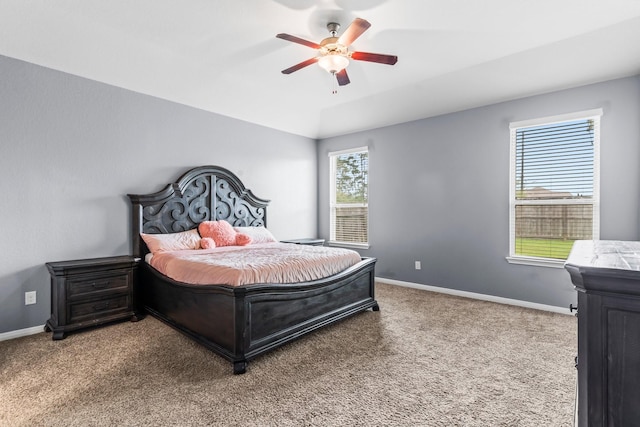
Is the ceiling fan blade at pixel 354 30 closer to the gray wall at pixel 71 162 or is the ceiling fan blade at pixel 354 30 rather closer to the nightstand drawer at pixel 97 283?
the gray wall at pixel 71 162

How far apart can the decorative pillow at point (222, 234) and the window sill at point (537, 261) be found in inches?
134

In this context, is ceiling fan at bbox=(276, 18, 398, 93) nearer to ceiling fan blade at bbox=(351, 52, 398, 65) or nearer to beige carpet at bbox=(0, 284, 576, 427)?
ceiling fan blade at bbox=(351, 52, 398, 65)

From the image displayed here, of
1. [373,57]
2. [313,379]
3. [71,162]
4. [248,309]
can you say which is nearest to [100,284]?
[71,162]

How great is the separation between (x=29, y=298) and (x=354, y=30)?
3.82 m

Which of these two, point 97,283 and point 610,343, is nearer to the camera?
point 610,343

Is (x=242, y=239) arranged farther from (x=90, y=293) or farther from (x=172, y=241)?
(x=90, y=293)

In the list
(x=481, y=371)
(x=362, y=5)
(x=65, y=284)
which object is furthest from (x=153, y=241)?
(x=481, y=371)

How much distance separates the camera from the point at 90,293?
299cm

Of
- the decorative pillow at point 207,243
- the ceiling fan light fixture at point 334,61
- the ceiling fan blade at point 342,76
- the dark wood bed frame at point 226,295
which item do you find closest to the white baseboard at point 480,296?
the dark wood bed frame at point 226,295

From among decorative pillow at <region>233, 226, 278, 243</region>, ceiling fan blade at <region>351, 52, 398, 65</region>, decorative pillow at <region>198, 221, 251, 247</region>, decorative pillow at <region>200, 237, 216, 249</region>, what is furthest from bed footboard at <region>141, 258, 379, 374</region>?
ceiling fan blade at <region>351, 52, 398, 65</region>

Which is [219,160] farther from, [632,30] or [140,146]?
[632,30]

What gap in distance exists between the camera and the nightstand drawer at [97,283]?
9.48ft

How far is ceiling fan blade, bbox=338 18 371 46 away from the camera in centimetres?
217

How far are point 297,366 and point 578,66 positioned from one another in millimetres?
3960
